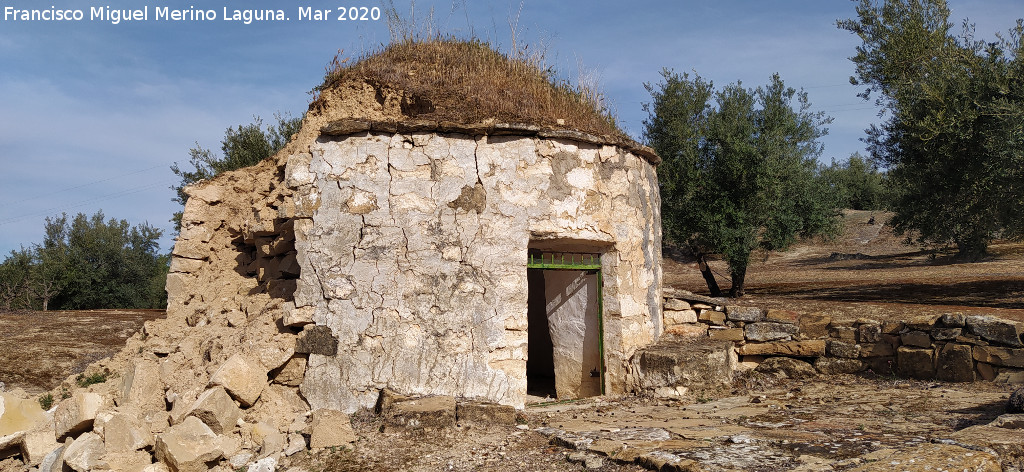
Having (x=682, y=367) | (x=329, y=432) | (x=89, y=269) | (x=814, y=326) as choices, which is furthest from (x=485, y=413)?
(x=89, y=269)

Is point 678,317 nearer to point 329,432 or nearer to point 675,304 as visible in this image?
point 675,304

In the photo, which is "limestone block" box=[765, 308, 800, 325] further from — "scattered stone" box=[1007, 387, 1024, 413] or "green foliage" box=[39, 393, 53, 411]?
"green foliage" box=[39, 393, 53, 411]

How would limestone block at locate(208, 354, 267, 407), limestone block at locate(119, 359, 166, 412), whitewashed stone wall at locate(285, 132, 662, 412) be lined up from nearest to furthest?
Answer: limestone block at locate(208, 354, 267, 407)
limestone block at locate(119, 359, 166, 412)
whitewashed stone wall at locate(285, 132, 662, 412)

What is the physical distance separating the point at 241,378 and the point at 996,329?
7019 mm

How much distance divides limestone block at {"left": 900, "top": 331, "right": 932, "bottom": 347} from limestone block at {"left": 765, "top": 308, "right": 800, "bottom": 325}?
108 centimetres

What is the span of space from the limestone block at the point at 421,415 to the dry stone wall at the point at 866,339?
7.85 ft

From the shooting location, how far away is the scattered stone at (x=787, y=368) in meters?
7.74

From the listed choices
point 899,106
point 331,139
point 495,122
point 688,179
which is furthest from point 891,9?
point 331,139

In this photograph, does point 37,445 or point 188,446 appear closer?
point 188,446

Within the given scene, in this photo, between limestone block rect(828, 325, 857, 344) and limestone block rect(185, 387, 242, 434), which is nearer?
limestone block rect(185, 387, 242, 434)

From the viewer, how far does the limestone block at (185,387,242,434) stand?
505cm

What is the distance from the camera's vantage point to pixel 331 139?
20.0 ft

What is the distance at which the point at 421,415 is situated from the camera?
533 centimetres

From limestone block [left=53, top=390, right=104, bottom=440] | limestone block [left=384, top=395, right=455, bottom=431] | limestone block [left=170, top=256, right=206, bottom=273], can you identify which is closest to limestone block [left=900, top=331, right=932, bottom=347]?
limestone block [left=384, top=395, right=455, bottom=431]
